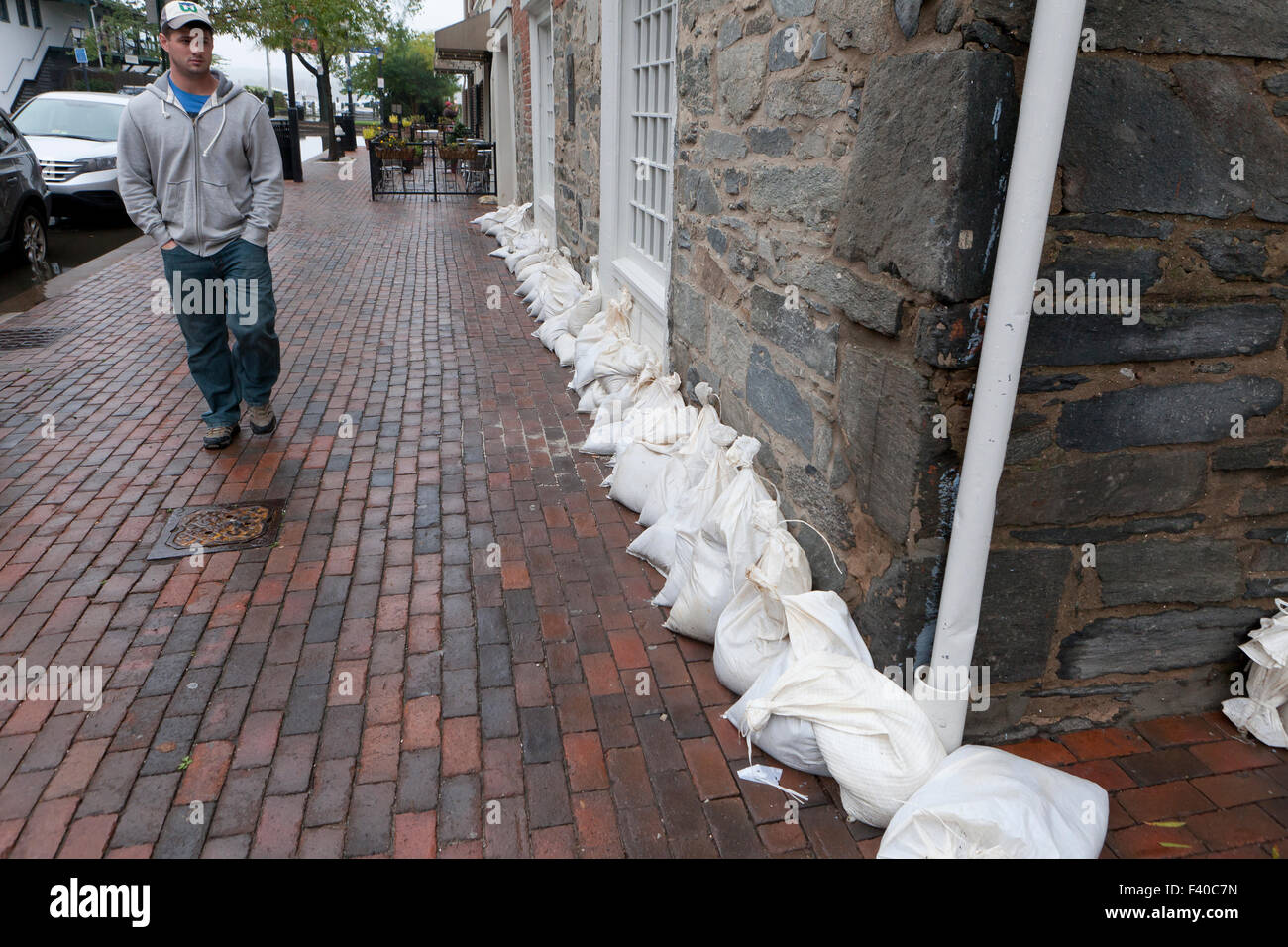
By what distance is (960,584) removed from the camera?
7.39 ft

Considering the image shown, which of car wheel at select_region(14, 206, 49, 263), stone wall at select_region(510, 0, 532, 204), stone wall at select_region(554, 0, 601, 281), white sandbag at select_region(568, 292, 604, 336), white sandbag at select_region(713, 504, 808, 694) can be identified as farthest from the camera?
stone wall at select_region(510, 0, 532, 204)

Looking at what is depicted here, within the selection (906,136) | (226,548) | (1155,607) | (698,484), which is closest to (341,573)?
(226,548)

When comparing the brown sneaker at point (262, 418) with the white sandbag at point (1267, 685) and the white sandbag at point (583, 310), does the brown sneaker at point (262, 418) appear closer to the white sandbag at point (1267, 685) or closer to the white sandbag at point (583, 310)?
the white sandbag at point (583, 310)

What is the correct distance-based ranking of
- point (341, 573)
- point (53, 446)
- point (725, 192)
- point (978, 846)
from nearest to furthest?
1. point (978, 846)
2. point (341, 573)
3. point (725, 192)
4. point (53, 446)

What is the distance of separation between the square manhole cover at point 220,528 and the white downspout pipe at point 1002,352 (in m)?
2.75

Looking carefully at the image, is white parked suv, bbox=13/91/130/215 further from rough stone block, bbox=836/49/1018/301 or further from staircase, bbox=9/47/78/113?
staircase, bbox=9/47/78/113

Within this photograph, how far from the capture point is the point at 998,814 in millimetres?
2000

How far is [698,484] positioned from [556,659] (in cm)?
98

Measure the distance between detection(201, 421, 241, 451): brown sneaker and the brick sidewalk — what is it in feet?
0.30

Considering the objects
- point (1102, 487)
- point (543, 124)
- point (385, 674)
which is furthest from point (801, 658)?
point (543, 124)

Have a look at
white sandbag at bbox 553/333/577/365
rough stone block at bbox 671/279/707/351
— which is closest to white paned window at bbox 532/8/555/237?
white sandbag at bbox 553/333/577/365

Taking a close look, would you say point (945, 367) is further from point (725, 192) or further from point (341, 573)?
point (341, 573)

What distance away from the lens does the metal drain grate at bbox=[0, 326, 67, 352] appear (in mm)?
6164

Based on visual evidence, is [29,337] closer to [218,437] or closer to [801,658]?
[218,437]
